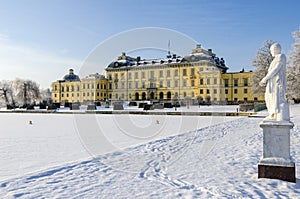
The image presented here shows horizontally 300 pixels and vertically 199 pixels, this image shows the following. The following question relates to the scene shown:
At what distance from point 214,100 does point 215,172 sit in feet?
177

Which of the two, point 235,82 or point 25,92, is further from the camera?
point 25,92

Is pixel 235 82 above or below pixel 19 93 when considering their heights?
above

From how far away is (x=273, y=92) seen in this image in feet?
17.3

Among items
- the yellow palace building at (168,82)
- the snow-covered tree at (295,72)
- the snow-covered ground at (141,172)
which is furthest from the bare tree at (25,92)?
the snow-covered ground at (141,172)

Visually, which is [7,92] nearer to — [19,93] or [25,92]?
[19,93]

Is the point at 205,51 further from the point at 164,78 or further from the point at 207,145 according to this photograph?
the point at 207,145

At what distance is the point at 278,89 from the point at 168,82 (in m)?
62.7

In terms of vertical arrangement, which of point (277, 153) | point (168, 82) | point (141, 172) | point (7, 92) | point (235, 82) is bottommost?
point (141, 172)

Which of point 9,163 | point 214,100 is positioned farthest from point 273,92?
point 214,100

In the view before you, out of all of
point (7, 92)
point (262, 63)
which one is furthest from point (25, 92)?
point (262, 63)

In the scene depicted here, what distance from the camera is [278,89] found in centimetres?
518

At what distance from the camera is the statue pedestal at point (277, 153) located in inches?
195

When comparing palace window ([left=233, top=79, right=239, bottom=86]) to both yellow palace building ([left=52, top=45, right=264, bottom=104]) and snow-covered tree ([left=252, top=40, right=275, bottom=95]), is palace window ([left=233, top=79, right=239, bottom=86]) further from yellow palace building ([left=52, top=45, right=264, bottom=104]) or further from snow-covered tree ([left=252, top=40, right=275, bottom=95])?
snow-covered tree ([left=252, top=40, right=275, bottom=95])

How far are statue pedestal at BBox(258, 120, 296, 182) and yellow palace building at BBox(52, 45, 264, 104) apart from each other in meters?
49.1
